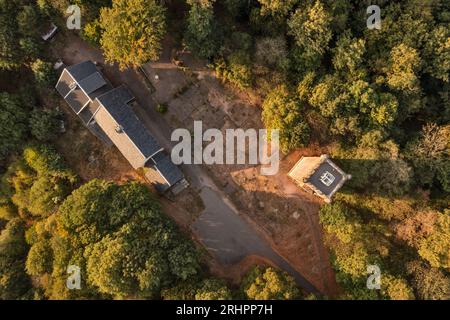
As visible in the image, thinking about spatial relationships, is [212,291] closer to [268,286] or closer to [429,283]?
[268,286]

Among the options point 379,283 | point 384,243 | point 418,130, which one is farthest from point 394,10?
point 379,283

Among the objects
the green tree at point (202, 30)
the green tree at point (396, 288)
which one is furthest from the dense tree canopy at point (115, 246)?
the green tree at point (396, 288)

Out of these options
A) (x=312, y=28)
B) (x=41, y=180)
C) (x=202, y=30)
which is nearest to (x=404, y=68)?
(x=312, y=28)

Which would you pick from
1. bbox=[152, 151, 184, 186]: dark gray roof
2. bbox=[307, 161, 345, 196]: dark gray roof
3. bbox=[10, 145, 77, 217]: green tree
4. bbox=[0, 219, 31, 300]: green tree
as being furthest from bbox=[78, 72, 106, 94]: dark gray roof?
bbox=[307, 161, 345, 196]: dark gray roof

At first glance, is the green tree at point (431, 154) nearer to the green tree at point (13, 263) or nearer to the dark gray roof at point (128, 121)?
the dark gray roof at point (128, 121)

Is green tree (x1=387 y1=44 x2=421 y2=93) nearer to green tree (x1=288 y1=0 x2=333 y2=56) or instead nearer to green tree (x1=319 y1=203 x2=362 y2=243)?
green tree (x1=288 y1=0 x2=333 y2=56)

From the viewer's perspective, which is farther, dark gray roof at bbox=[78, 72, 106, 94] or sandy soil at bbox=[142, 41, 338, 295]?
sandy soil at bbox=[142, 41, 338, 295]
